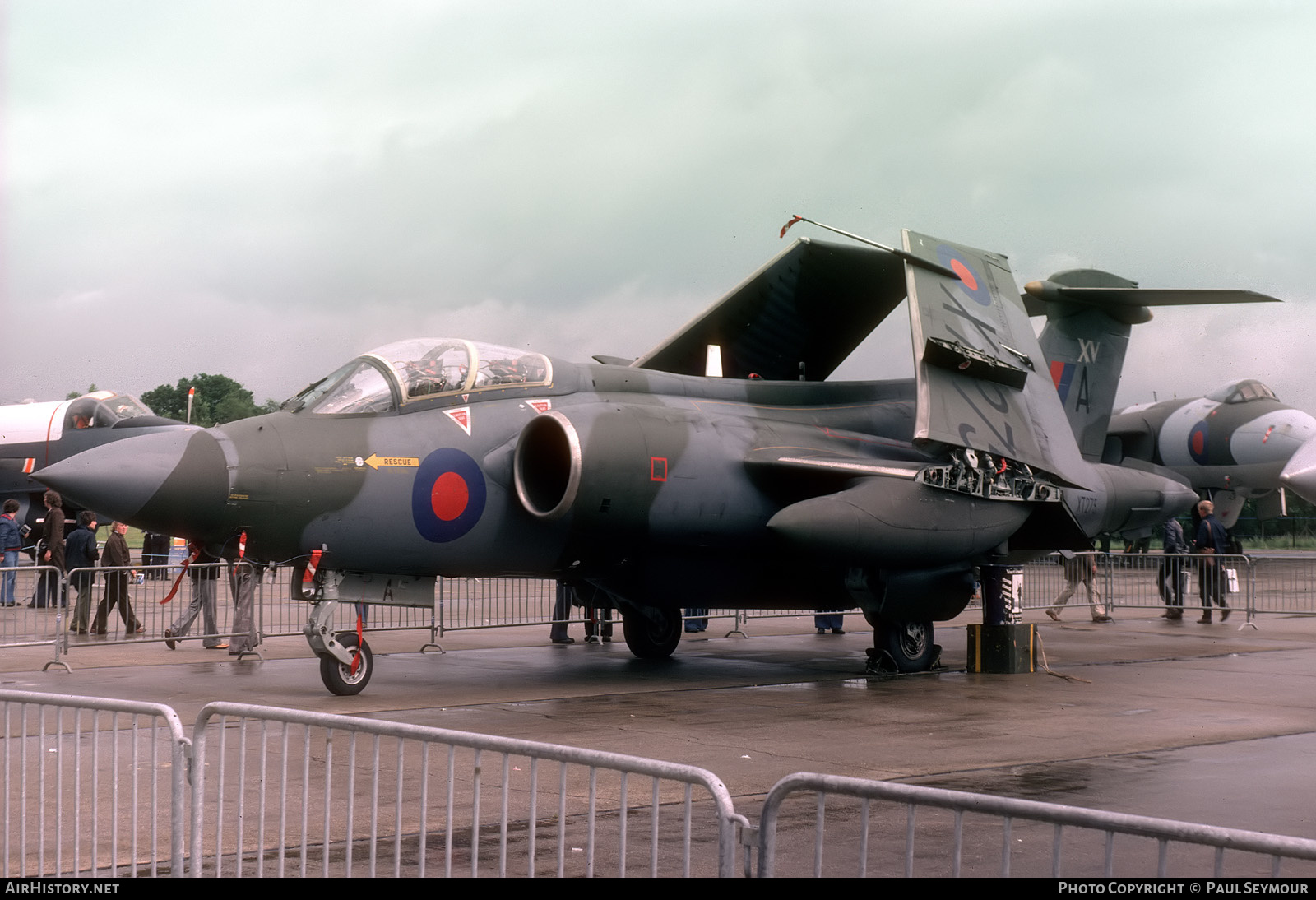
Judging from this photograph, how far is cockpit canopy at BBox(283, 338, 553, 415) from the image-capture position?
1010 centimetres

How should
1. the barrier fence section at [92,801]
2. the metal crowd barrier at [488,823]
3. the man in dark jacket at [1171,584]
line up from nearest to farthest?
the metal crowd barrier at [488,823]
the barrier fence section at [92,801]
the man in dark jacket at [1171,584]

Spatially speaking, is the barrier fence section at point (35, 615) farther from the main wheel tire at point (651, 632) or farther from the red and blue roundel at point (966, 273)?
the red and blue roundel at point (966, 273)

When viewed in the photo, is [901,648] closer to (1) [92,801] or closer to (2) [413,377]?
(2) [413,377]

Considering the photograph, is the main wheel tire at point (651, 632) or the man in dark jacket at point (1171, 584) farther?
the man in dark jacket at point (1171, 584)

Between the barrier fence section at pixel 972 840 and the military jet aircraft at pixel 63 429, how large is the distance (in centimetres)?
2335

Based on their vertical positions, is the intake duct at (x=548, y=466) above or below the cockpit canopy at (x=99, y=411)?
below

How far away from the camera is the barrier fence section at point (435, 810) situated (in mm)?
3857

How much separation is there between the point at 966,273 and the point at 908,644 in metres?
3.80

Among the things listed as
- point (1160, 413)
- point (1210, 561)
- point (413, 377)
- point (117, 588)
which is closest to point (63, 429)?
point (117, 588)

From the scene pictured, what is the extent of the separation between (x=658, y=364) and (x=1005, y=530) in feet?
14.2

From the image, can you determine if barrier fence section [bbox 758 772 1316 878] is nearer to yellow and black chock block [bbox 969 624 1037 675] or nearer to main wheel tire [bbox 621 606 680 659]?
yellow and black chock block [bbox 969 624 1037 675]

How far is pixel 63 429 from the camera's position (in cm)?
2659

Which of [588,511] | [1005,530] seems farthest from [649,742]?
[1005,530]

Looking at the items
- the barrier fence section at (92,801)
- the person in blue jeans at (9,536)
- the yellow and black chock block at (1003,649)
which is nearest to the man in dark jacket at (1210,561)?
the yellow and black chock block at (1003,649)
